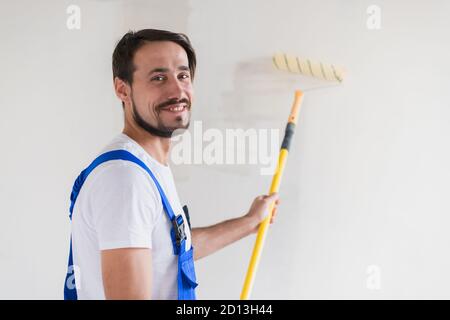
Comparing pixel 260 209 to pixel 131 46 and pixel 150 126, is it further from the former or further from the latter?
pixel 131 46

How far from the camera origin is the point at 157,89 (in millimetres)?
1140

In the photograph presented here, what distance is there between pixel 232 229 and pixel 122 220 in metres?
0.60

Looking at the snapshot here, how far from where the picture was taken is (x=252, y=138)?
5.19 feet

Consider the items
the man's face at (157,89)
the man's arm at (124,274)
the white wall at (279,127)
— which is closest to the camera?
the man's arm at (124,274)

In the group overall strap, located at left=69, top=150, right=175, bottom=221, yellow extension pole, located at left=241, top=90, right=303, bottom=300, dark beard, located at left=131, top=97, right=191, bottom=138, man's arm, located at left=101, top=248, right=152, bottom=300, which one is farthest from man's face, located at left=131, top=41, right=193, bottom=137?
yellow extension pole, located at left=241, top=90, right=303, bottom=300

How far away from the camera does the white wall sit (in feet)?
4.97

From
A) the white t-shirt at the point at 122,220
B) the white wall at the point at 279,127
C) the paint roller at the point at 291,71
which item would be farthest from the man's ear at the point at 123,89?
the paint roller at the point at 291,71

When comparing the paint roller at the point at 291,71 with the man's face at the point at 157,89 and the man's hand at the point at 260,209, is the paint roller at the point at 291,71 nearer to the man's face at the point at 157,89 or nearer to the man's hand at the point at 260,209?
the man's hand at the point at 260,209

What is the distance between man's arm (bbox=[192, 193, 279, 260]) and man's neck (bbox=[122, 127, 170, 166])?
32 cm

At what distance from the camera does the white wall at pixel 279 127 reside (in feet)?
4.97

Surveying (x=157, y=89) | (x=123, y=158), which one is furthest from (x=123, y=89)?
(x=123, y=158)

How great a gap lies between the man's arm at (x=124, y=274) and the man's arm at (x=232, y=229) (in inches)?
18.4
